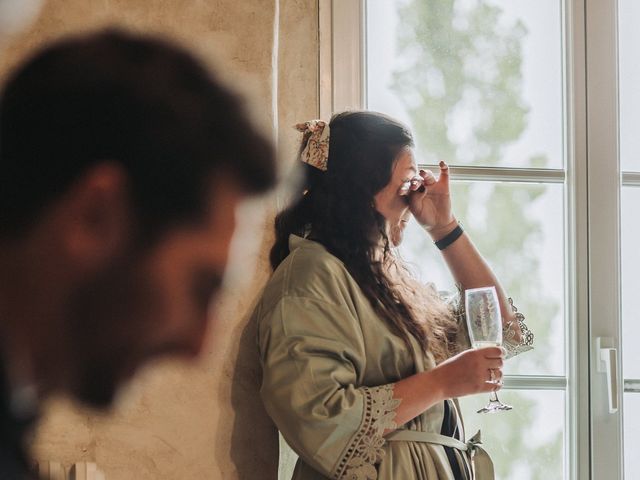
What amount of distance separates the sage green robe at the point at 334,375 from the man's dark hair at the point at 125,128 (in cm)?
25

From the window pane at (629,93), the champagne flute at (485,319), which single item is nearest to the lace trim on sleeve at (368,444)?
the champagne flute at (485,319)

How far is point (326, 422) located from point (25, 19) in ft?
3.31

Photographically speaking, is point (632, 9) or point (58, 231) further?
point (632, 9)

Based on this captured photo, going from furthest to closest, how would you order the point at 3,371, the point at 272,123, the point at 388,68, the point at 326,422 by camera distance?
the point at 388,68
the point at 272,123
the point at 3,371
the point at 326,422

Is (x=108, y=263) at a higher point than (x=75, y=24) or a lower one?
lower

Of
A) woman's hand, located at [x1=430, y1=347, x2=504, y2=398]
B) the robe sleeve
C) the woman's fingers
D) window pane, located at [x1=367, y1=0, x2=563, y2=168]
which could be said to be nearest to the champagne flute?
woman's hand, located at [x1=430, y1=347, x2=504, y2=398]

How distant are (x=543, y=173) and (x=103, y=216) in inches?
44.8

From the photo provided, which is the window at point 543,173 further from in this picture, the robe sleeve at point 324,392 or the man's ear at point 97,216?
the man's ear at point 97,216

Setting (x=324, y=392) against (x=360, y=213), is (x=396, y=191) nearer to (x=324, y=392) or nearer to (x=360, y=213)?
(x=360, y=213)

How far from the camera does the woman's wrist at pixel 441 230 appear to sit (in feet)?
6.63

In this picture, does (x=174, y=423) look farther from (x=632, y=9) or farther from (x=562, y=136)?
(x=632, y=9)

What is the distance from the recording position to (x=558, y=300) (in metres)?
2.21

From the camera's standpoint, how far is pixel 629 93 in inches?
88.2

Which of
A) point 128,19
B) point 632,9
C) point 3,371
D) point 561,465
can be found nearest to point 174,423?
point 3,371
